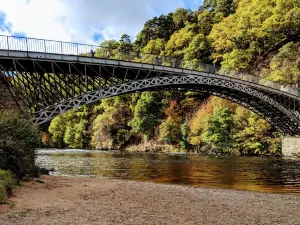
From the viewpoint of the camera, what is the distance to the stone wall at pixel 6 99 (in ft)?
68.7

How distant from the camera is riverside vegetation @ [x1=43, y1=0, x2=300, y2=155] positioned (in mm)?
53375

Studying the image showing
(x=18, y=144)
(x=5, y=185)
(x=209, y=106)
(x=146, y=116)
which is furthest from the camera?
(x=146, y=116)

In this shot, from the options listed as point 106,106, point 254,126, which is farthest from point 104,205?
point 106,106

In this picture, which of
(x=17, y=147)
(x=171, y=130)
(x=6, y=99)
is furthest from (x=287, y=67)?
(x=17, y=147)

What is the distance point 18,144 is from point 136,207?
24.8ft

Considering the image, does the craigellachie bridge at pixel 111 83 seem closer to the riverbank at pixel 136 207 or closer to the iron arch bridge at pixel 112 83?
the iron arch bridge at pixel 112 83

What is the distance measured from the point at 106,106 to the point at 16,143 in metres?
72.1

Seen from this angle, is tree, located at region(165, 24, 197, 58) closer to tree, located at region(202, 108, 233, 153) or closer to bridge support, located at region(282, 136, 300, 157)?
tree, located at region(202, 108, 233, 153)

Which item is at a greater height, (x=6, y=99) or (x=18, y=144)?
(x=6, y=99)

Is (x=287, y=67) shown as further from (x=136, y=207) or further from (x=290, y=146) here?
(x=136, y=207)

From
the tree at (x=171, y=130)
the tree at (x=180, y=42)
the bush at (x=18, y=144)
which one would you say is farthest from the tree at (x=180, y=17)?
the bush at (x=18, y=144)

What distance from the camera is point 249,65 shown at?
221 ft

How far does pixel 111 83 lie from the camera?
114 ft

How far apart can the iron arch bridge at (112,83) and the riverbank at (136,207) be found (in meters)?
11.5
